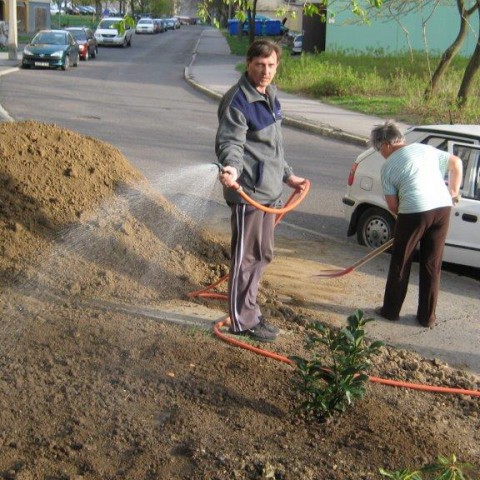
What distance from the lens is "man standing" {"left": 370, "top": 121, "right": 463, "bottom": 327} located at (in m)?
6.55

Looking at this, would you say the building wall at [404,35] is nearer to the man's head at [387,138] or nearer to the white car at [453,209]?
the white car at [453,209]

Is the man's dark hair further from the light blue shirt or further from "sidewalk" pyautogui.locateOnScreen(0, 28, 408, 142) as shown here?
"sidewalk" pyautogui.locateOnScreen(0, 28, 408, 142)

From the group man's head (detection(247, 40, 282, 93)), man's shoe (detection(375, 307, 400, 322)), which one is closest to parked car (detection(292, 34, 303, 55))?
man's shoe (detection(375, 307, 400, 322))

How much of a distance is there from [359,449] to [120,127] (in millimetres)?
14739

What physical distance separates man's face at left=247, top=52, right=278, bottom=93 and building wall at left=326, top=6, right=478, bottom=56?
3347 cm

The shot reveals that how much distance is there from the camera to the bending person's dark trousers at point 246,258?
17.7 feet

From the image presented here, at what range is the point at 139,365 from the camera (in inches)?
190

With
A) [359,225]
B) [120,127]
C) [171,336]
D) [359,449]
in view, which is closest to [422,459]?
[359,449]

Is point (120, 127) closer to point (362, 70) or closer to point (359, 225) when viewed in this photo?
point (359, 225)

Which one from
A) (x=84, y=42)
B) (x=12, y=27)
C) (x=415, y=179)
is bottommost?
(x=84, y=42)

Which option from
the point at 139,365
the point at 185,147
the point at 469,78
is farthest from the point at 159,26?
the point at 139,365

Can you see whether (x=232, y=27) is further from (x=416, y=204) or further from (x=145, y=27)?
(x=416, y=204)

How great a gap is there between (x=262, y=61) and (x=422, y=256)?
2444 mm

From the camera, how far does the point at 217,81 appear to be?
3117 cm
